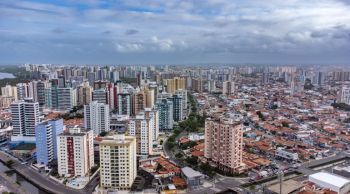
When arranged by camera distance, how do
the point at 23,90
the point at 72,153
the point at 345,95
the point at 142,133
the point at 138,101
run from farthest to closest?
the point at 345,95 → the point at 23,90 → the point at 138,101 → the point at 142,133 → the point at 72,153

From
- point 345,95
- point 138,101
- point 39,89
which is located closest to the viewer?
point 138,101

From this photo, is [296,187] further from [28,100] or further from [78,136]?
[28,100]

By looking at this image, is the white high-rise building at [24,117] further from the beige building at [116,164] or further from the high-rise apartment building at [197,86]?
the high-rise apartment building at [197,86]

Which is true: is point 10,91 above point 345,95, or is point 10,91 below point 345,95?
below

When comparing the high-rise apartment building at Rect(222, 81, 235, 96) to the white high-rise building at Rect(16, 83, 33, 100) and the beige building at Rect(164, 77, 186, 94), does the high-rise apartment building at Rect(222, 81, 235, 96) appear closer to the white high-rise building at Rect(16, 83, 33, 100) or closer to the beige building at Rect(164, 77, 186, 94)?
the beige building at Rect(164, 77, 186, 94)

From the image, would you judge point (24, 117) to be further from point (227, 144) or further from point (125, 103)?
point (227, 144)

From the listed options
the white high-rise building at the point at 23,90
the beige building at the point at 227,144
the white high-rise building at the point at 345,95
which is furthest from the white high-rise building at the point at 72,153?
the white high-rise building at the point at 345,95

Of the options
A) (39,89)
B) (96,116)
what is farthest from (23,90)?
(96,116)
